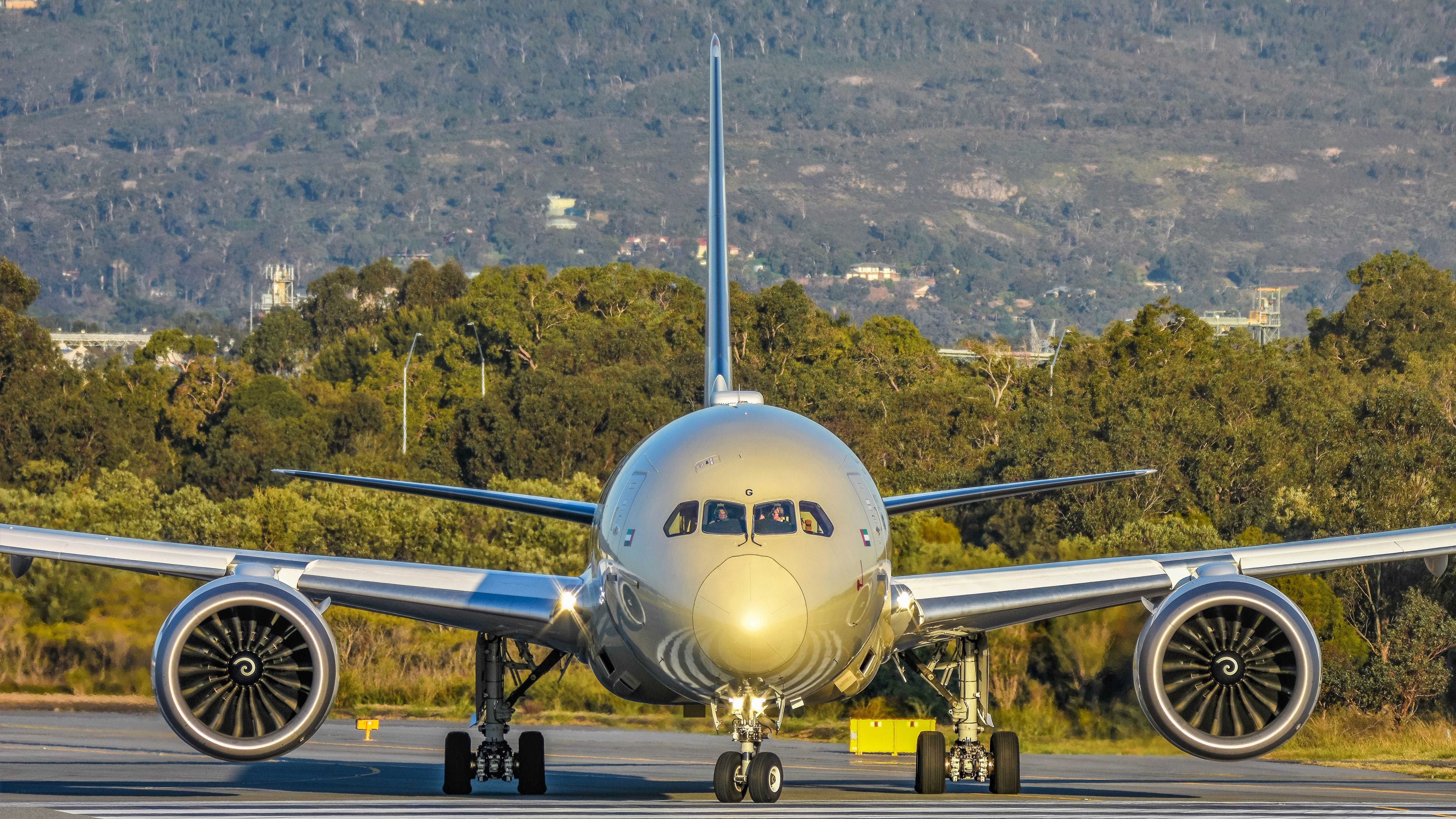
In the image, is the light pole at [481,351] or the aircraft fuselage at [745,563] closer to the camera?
the aircraft fuselage at [745,563]

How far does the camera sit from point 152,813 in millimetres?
19078

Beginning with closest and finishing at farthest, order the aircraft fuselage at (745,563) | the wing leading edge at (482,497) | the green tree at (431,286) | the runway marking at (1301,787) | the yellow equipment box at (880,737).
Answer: the aircraft fuselage at (745,563) → the wing leading edge at (482,497) → the runway marking at (1301,787) → the yellow equipment box at (880,737) → the green tree at (431,286)

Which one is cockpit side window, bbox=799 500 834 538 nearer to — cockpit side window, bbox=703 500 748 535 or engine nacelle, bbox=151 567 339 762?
cockpit side window, bbox=703 500 748 535

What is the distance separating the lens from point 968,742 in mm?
23969

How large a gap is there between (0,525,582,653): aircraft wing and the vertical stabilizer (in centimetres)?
316

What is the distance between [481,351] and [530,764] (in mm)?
114342

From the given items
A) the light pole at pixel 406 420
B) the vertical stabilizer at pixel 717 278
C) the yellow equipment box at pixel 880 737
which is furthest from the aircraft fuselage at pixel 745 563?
the light pole at pixel 406 420

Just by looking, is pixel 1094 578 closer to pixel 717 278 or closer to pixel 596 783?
pixel 717 278

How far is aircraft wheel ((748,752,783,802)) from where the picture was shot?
19047mm

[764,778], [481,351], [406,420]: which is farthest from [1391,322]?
[764,778]

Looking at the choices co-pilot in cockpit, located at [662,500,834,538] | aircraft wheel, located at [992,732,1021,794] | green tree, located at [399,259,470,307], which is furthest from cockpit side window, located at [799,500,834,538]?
green tree, located at [399,259,470,307]

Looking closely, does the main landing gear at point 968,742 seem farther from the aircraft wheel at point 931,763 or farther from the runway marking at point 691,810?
the runway marking at point 691,810

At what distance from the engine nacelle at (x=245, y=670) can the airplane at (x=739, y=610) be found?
23 mm

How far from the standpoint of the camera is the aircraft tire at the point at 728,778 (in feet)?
62.9
